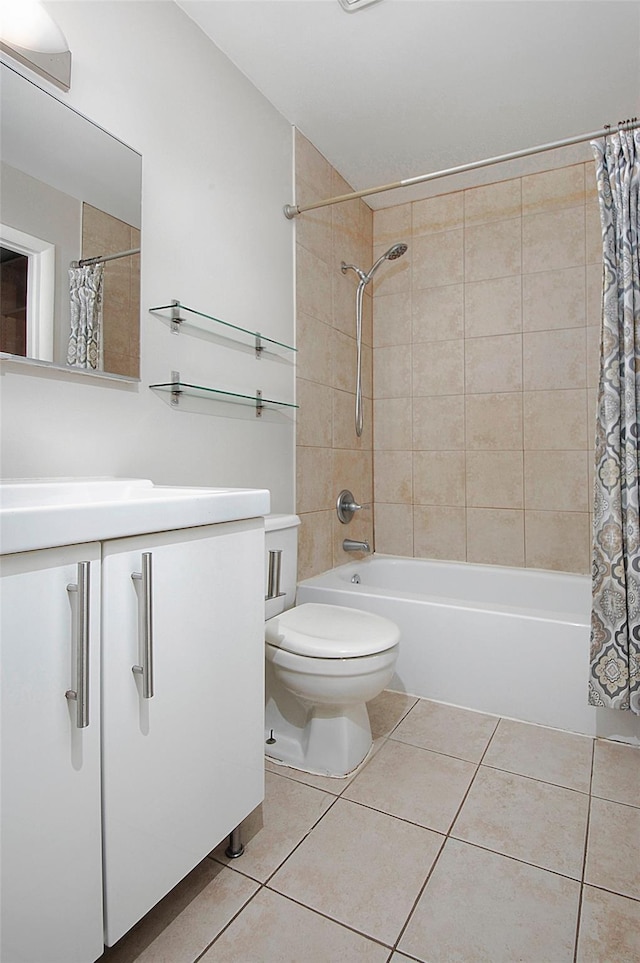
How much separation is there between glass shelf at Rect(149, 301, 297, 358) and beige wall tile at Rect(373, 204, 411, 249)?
1.16 m

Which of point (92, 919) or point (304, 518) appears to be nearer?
point (92, 919)

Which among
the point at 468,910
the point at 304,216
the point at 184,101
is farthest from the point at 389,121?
the point at 468,910

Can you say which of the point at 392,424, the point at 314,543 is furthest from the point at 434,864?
the point at 392,424

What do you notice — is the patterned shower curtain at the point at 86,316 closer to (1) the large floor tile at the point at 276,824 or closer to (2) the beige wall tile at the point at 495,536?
(1) the large floor tile at the point at 276,824

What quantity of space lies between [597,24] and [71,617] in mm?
2328

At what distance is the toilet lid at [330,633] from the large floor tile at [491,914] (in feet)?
1.69

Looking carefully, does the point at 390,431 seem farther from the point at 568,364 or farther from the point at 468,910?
the point at 468,910

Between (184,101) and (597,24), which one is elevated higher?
(597,24)

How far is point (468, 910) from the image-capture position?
1.13 meters

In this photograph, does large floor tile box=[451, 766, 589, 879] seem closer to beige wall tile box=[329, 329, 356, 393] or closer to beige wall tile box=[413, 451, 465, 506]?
beige wall tile box=[413, 451, 465, 506]

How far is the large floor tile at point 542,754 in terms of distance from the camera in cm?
161

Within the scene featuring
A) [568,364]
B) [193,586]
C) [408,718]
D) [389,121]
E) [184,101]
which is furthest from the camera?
[568,364]

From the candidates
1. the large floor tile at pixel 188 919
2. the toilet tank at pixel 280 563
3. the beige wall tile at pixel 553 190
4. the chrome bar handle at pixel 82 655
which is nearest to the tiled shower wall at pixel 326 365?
the toilet tank at pixel 280 563

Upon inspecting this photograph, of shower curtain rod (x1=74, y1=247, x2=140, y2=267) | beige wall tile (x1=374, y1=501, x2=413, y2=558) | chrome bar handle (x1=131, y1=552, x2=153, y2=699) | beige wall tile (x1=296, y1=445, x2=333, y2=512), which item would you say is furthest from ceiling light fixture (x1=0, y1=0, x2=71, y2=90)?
beige wall tile (x1=374, y1=501, x2=413, y2=558)
